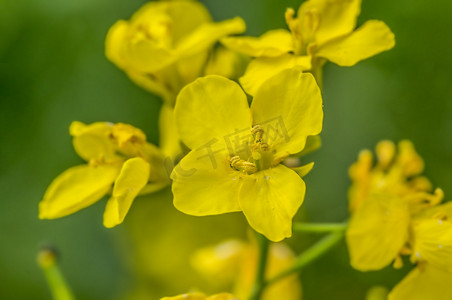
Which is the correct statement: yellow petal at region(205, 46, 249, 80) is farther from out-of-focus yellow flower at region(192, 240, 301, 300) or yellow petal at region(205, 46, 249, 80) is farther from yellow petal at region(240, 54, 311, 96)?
out-of-focus yellow flower at region(192, 240, 301, 300)

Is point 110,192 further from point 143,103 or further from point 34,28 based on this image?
point 34,28

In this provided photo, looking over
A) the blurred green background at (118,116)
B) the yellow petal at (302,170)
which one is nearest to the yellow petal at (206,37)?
the yellow petal at (302,170)

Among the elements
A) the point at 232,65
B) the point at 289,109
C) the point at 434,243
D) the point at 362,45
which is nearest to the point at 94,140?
the point at 232,65

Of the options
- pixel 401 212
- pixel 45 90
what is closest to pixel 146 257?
pixel 45 90

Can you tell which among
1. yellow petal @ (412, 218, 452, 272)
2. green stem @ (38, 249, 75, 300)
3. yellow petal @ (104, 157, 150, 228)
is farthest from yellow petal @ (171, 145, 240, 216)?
green stem @ (38, 249, 75, 300)

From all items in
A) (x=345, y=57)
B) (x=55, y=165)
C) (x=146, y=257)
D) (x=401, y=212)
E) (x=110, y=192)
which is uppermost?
(x=345, y=57)

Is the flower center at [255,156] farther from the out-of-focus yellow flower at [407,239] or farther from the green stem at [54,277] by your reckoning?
the green stem at [54,277]
